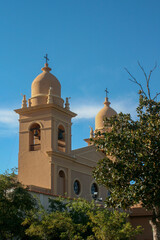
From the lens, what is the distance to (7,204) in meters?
17.4

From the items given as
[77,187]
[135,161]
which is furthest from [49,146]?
[135,161]

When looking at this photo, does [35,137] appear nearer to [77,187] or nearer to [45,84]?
[45,84]

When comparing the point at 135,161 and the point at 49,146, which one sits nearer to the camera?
the point at 135,161

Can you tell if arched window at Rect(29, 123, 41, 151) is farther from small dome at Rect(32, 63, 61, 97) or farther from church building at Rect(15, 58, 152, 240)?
small dome at Rect(32, 63, 61, 97)

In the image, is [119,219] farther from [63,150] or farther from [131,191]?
[63,150]

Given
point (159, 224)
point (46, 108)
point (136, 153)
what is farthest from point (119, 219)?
point (46, 108)

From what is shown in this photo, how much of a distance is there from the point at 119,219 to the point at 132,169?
2.44 metres

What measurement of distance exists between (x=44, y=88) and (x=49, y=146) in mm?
4533

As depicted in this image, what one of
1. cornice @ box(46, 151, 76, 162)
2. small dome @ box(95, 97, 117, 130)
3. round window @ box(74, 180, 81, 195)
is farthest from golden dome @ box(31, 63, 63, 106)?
small dome @ box(95, 97, 117, 130)

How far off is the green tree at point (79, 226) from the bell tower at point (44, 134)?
34.5 ft

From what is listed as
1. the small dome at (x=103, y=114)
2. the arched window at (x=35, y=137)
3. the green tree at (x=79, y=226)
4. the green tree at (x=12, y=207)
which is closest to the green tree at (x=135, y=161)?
the green tree at (x=79, y=226)

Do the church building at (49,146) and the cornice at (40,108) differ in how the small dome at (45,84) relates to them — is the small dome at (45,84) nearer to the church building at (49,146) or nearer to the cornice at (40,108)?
the church building at (49,146)

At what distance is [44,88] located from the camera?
3219cm

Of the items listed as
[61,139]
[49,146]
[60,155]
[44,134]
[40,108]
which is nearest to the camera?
[49,146]
